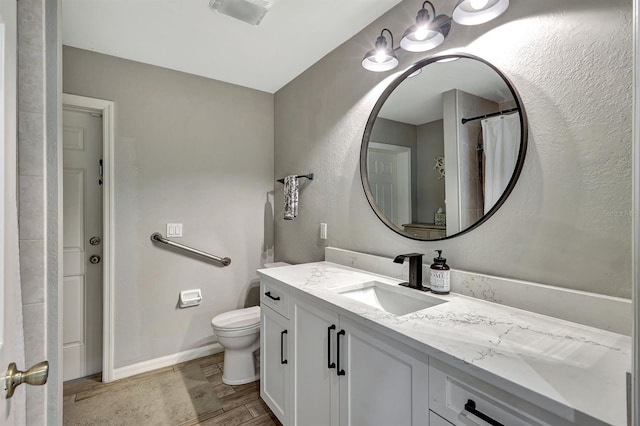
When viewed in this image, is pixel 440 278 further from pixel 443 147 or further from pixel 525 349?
pixel 443 147

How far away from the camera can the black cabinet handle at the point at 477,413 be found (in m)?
0.74

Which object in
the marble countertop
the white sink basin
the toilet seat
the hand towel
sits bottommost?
the toilet seat

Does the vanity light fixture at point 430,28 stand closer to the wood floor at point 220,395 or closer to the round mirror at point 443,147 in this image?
the round mirror at point 443,147

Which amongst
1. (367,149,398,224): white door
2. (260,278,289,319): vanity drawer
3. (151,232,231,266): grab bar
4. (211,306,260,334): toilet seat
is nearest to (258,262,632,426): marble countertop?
(260,278,289,319): vanity drawer

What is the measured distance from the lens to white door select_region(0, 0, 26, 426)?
55 cm

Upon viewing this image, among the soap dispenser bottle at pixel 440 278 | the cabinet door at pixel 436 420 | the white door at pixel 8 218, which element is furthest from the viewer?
the soap dispenser bottle at pixel 440 278

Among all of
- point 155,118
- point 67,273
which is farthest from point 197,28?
point 67,273

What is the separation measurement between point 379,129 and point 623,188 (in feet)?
3.74

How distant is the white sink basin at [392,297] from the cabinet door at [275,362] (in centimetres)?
42

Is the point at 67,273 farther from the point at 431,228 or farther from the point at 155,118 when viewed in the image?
the point at 431,228

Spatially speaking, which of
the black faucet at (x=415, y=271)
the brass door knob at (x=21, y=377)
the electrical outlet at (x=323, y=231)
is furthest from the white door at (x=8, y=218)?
the electrical outlet at (x=323, y=231)

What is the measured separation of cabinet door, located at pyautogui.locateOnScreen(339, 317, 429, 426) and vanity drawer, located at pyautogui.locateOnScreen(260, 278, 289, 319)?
46 centimetres

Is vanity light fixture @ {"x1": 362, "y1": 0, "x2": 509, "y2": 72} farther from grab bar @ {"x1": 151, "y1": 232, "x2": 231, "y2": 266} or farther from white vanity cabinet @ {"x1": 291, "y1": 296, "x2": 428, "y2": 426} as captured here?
grab bar @ {"x1": 151, "y1": 232, "x2": 231, "y2": 266}

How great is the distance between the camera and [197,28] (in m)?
1.95
